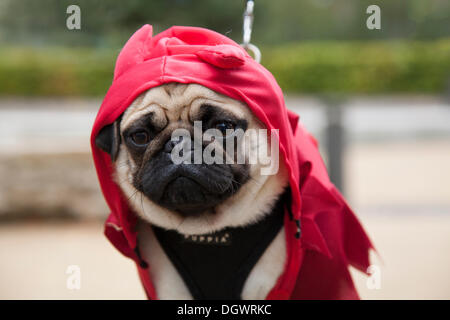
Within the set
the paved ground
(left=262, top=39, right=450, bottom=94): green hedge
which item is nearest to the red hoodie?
the paved ground

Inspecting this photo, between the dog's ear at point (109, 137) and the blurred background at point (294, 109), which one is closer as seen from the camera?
the dog's ear at point (109, 137)

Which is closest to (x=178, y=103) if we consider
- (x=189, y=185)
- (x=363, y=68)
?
(x=189, y=185)

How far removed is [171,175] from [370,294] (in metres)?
1.97

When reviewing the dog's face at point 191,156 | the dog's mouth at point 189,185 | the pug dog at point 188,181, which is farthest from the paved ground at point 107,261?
the dog's mouth at point 189,185

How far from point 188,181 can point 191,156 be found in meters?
0.08

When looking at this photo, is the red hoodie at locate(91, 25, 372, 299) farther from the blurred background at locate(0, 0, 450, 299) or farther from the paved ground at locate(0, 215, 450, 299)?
the paved ground at locate(0, 215, 450, 299)

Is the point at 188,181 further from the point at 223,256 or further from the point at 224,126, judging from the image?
the point at 223,256

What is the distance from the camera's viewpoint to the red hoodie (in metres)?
1.79

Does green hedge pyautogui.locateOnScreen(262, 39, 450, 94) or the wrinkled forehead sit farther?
green hedge pyautogui.locateOnScreen(262, 39, 450, 94)

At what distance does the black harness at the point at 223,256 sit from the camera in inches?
75.9

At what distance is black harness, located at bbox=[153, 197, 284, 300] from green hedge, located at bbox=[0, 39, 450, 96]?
12.8 m

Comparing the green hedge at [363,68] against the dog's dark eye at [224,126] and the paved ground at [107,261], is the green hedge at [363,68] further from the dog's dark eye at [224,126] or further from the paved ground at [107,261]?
the dog's dark eye at [224,126]
